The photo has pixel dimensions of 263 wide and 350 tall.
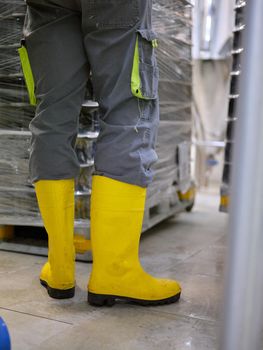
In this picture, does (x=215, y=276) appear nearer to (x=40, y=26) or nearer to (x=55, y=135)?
(x=55, y=135)

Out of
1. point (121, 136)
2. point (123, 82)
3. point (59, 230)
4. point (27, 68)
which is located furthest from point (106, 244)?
point (27, 68)

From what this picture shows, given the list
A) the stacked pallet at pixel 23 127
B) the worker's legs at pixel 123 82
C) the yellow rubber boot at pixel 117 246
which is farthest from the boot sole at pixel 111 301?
the stacked pallet at pixel 23 127

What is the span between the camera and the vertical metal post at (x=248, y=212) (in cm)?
61

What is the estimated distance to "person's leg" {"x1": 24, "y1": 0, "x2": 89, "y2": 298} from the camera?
4.23 ft

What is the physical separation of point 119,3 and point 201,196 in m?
2.33

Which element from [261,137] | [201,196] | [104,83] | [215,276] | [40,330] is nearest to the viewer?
[261,137]

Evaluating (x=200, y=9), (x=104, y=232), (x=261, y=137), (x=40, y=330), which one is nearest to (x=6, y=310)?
(x=40, y=330)

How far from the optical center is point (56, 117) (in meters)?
1.30

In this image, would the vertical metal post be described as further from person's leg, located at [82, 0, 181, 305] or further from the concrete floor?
person's leg, located at [82, 0, 181, 305]

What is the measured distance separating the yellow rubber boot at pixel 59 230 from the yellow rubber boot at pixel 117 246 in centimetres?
9

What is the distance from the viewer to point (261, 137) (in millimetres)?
613

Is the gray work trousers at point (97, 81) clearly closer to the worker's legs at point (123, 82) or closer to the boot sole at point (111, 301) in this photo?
the worker's legs at point (123, 82)

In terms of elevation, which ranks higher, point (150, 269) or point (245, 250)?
point (245, 250)

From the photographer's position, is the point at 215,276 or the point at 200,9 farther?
the point at 200,9
